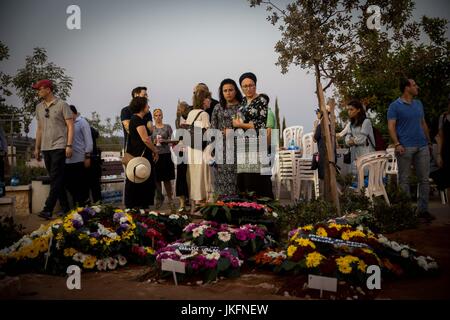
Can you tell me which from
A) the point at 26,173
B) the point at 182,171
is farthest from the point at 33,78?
the point at 182,171

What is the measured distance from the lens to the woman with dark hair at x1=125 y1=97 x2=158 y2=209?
22.3 ft

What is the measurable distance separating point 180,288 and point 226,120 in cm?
325

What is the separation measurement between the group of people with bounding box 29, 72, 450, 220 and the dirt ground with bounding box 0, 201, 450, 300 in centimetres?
234

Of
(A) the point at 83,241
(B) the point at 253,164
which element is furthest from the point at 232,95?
(A) the point at 83,241

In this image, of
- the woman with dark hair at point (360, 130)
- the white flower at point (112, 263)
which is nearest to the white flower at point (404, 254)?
the white flower at point (112, 263)

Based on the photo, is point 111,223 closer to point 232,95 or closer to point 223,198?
point 223,198

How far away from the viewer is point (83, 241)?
4.49 metres

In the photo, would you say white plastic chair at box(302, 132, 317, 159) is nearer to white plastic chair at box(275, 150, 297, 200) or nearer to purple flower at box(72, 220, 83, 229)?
white plastic chair at box(275, 150, 297, 200)

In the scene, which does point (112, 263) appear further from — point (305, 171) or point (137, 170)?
point (305, 171)

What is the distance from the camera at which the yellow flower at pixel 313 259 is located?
3617 mm

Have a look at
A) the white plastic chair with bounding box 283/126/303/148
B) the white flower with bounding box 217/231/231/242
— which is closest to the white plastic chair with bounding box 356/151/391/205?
the white flower with bounding box 217/231/231/242

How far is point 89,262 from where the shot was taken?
176 inches

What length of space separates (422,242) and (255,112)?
98.5 inches

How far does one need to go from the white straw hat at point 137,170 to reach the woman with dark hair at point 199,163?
4.02ft
